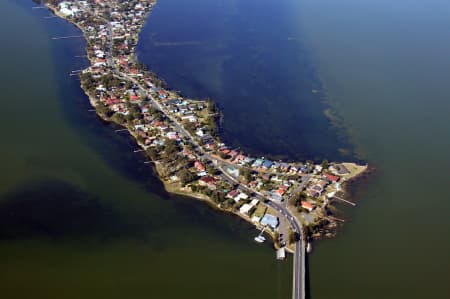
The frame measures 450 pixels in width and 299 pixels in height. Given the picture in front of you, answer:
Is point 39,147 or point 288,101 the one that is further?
point 288,101

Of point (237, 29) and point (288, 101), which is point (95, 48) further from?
point (288, 101)

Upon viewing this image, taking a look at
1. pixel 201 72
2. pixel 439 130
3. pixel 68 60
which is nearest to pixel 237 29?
pixel 201 72

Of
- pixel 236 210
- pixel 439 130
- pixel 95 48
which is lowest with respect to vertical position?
pixel 236 210

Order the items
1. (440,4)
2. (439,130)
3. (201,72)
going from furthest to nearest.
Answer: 1. (440,4)
2. (201,72)
3. (439,130)

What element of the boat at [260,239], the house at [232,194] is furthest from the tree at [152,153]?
the boat at [260,239]

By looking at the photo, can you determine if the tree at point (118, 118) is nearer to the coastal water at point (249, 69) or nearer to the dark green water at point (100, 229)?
the dark green water at point (100, 229)

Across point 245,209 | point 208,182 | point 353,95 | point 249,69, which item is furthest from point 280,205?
point 249,69

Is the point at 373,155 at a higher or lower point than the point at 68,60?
lower
